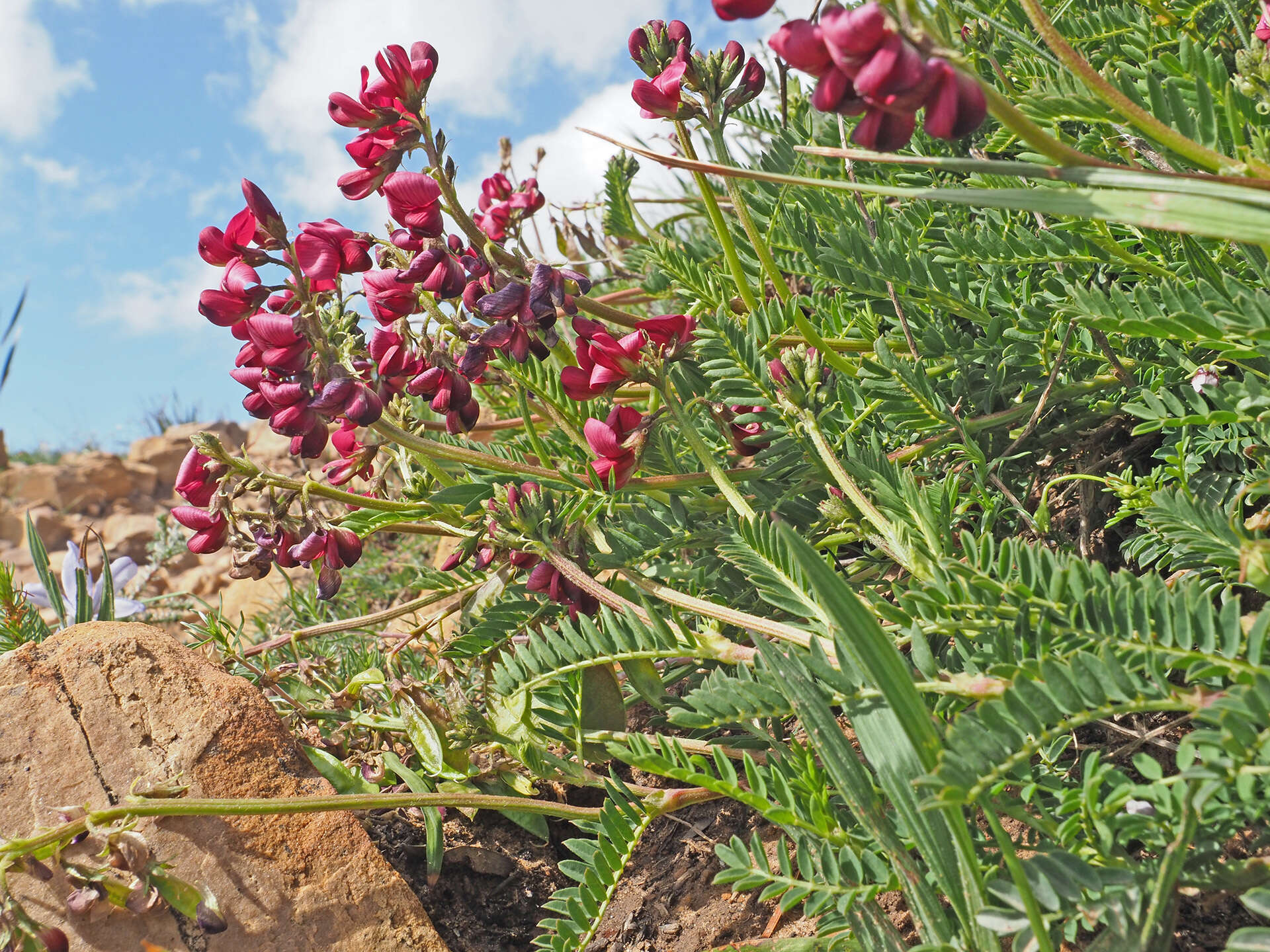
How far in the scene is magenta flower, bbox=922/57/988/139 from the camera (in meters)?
0.85

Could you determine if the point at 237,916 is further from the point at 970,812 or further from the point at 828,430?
the point at 828,430

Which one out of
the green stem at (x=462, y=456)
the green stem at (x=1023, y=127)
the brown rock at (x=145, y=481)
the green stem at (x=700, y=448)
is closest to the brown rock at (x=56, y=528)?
the brown rock at (x=145, y=481)

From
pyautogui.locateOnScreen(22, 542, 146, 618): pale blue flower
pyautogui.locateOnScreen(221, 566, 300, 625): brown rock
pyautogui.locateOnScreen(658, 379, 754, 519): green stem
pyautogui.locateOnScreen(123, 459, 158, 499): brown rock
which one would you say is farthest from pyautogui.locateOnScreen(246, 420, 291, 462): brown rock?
pyautogui.locateOnScreen(658, 379, 754, 519): green stem

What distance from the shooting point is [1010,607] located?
1101 mm

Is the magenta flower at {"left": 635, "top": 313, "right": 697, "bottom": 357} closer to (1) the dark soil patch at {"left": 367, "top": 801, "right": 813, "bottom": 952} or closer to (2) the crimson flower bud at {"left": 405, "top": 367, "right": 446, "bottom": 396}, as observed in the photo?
(2) the crimson flower bud at {"left": 405, "top": 367, "right": 446, "bottom": 396}

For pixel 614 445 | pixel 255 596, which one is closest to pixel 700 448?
pixel 614 445

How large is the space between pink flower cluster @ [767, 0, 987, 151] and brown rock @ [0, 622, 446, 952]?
1.28 m

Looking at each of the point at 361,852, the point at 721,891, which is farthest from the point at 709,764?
the point at 361,852

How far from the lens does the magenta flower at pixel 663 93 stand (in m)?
1.66

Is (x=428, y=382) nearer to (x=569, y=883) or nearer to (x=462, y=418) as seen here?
(x=462, y=418)

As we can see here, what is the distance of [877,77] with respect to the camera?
0.83 meters

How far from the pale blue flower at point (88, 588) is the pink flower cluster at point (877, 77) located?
6.57 feet

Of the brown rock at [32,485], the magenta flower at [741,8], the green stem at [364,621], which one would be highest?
the brown rock at [32,485]

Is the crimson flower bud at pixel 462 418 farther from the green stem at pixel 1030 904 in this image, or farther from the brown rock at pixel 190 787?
the green stem at pixel 1030 904
